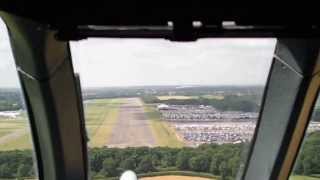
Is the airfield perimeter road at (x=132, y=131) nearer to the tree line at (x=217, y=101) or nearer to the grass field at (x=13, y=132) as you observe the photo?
the tree line at (x=217, y=101)

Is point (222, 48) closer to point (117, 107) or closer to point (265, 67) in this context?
point (265, 67)

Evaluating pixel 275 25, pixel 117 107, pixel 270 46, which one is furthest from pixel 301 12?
pixel 117 107

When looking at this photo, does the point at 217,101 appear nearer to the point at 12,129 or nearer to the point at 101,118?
the point at 101,118

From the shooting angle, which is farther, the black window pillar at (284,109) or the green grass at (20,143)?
the green grass at (20,143)

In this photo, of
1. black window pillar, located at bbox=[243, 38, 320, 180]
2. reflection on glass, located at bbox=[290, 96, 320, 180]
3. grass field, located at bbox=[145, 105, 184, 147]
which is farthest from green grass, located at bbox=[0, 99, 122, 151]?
reflection on glass, located at bbox=[290, 96, 320, 180]

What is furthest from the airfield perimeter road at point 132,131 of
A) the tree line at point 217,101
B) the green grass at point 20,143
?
the green grass at point 20,143

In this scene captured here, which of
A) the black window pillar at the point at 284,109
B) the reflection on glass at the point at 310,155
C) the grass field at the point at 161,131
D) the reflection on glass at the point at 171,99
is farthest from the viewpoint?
the reflection on glass at the point at 310,155
